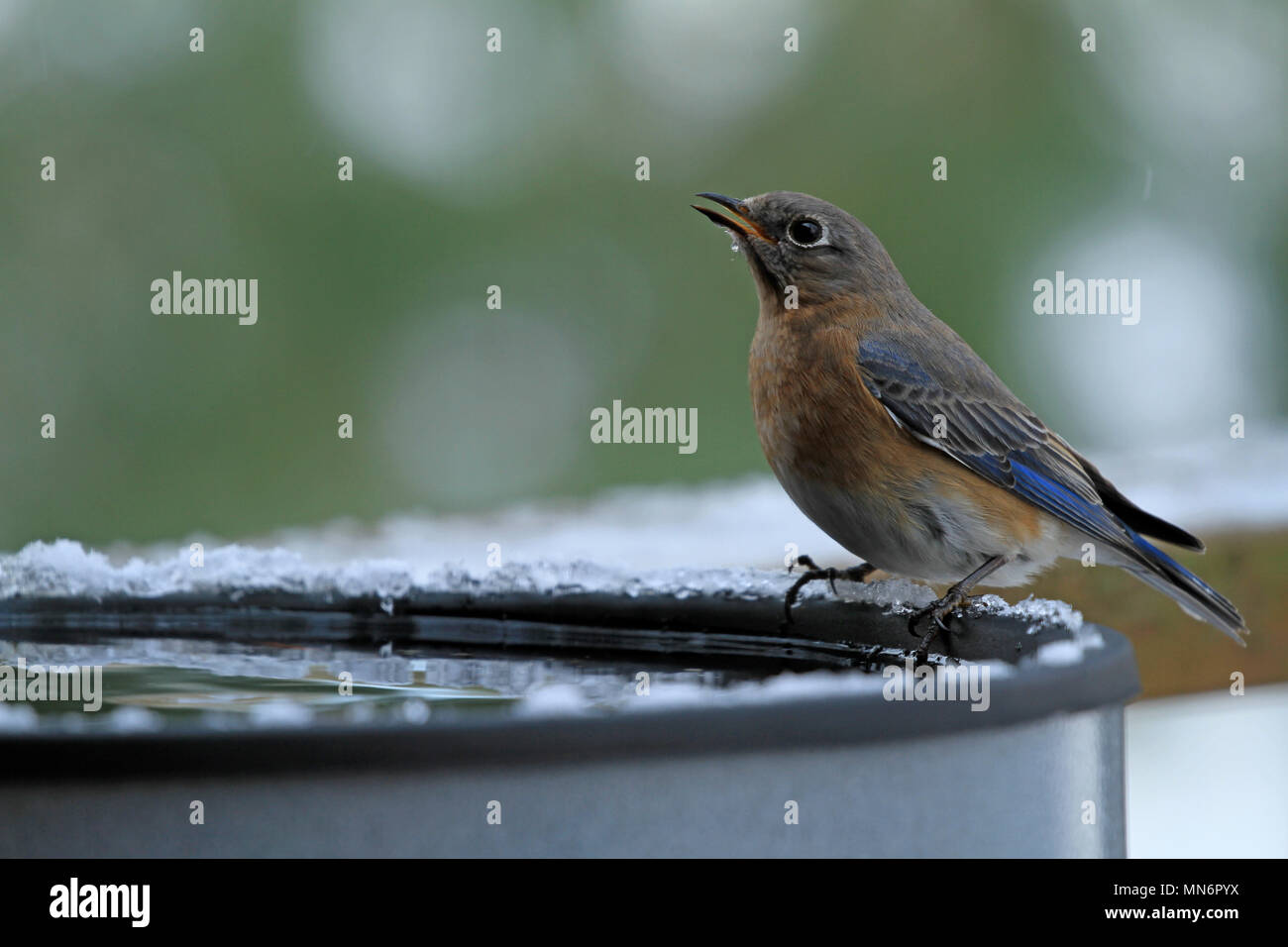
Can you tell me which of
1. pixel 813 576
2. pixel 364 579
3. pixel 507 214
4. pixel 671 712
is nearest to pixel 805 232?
pixel 813 576

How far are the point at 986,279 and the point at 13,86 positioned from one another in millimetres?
4925

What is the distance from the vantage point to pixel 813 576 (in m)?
2.66

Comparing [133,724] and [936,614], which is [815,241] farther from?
[133,724]

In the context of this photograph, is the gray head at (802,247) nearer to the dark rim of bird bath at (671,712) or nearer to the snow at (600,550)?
the snow at (600,550)

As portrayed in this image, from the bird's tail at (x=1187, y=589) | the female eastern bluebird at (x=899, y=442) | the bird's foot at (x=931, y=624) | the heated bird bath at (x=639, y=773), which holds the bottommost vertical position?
the heated bird bath at (x=639, y=773)

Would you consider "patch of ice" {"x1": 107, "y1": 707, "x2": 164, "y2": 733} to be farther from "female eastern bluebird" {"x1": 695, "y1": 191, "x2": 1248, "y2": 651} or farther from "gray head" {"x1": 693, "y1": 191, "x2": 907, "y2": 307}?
"gray head" {"x1": 693, "y1": 191, "x2": 907, "y2": 307}

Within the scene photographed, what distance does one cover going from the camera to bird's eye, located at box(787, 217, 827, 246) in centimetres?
345

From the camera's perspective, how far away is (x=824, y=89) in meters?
8.11

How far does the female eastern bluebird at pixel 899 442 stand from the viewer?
116 inches

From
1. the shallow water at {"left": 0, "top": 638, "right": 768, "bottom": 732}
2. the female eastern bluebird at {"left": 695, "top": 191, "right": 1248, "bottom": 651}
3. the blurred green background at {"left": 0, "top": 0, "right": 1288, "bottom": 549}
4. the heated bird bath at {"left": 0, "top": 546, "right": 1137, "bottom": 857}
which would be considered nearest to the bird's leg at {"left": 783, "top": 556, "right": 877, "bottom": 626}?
the female eastern bluebird at {"left": 695, "top": 191, "right": 1248, "bottom": 651}

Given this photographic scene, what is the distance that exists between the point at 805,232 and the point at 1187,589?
119 cm

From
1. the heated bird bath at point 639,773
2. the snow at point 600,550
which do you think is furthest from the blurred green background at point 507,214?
the heated bird bath at point 639,773

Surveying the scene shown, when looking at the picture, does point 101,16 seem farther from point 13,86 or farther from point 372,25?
point 372,25
